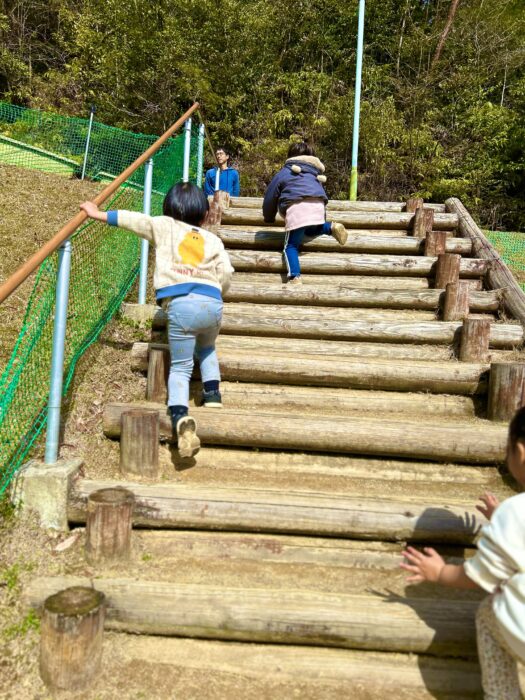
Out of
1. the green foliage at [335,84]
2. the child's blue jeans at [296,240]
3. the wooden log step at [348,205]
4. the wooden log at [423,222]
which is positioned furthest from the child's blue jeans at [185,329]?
the green foliage at [335,84]

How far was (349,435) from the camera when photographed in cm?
309

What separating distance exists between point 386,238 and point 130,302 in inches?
104

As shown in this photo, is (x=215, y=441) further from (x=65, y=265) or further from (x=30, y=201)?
(x=30, y=201)

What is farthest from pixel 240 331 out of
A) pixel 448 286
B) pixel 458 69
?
pixel 458 69

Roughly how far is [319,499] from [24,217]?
18.6ft

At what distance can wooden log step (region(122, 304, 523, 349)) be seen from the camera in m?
4.12

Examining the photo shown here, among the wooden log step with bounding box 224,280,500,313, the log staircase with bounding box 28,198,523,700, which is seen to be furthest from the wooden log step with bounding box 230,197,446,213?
the wooden log step with bounding box 224,280,500,313

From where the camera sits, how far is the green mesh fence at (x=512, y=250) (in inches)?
304

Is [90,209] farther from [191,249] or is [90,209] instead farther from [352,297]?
[352,297]

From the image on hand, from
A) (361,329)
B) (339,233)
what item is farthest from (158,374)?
(339,233)

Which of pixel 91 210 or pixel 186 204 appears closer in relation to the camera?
pixel 91 210

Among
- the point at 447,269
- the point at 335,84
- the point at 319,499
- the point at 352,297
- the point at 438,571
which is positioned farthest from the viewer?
the point at 335,84

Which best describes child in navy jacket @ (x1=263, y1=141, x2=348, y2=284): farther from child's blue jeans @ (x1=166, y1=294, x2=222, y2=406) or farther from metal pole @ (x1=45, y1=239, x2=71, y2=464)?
metal pole @ (x1=45, y1=239, x2=71, y2=464)

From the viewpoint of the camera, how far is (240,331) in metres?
4.29
